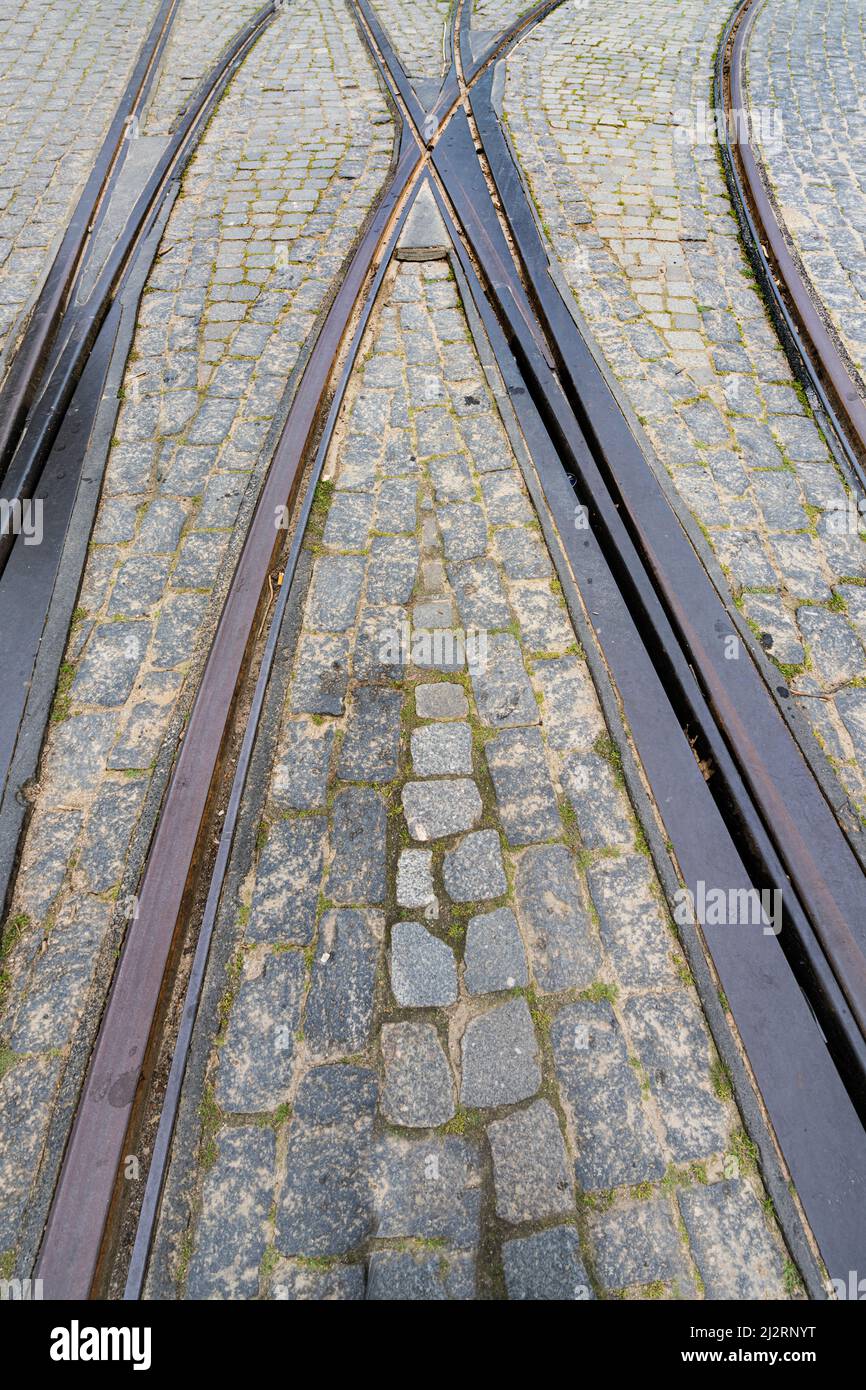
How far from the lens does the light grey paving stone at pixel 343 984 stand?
7.39 ft

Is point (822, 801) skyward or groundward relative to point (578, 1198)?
skyward

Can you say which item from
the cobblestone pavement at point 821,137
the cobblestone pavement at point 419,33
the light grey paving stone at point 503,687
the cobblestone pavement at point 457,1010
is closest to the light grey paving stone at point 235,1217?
the cobblestone pavement at point 457,1010

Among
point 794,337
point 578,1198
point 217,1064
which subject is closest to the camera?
point 578,1198

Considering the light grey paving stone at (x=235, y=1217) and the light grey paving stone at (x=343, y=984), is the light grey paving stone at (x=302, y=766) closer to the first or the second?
the light grey paving stone at (x=343, y=984)

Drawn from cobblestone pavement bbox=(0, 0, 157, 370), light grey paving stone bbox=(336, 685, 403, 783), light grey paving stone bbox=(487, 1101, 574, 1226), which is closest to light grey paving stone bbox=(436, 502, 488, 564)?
light grey paving stone bbox=(336, 685, 403, 783)

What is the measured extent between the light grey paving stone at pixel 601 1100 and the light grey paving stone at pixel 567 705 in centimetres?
94

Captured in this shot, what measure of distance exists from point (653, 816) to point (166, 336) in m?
3.97

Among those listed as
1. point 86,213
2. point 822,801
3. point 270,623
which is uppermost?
point 86,213

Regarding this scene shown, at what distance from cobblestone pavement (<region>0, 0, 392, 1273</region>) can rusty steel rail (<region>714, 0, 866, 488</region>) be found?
2.74 meters

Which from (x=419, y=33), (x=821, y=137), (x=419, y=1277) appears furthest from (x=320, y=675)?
(x=419, y=33)

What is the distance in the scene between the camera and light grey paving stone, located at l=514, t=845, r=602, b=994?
236 cm

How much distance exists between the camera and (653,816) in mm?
2664
